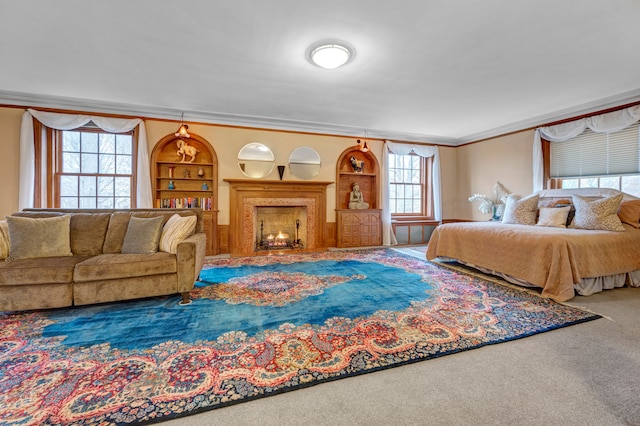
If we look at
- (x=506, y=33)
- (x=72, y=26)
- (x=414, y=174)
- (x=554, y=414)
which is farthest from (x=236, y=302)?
(x=414, y=174)

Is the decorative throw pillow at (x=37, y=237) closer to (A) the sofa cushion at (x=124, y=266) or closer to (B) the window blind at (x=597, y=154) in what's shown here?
(A) the sofa cushion at (x=124, y=266)

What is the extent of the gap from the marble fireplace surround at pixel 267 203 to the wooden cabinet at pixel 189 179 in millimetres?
330

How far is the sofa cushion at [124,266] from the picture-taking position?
2367 millimetres

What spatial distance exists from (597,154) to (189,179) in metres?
6.73

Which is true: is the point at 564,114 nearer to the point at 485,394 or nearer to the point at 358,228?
the point at 358,228

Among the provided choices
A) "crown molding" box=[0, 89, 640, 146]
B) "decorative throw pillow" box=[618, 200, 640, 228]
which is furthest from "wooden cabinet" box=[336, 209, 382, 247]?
"decorative throw pillow" box=[618, 200, 640, 228]

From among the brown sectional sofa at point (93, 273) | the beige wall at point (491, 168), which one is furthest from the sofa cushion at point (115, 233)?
the beige wall at point (491, 168)

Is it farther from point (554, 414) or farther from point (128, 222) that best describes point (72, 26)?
point (554, 414)

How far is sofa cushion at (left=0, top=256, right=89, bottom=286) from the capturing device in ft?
7.34

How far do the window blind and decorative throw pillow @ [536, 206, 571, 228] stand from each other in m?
1.23

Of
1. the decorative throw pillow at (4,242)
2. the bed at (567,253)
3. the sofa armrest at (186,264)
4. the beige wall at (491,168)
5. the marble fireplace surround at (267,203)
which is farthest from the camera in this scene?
the beige wall at (491,168)

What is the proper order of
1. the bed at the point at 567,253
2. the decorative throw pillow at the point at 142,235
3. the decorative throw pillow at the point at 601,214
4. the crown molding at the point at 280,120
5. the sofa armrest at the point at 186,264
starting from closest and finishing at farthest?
the sofa armrest at the point at 186,264 < the bed at the point at 567,253 < the decorative throw pillow at the point at 142,235 < the decorative throw pillow at the point at 601,214 < the crown molding at the point at 280,120

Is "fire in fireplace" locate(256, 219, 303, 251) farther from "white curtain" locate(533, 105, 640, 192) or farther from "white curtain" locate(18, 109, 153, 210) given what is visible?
"white curtain" locate(533, 105, 640, 192)

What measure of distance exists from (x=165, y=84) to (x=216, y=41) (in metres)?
1.44
